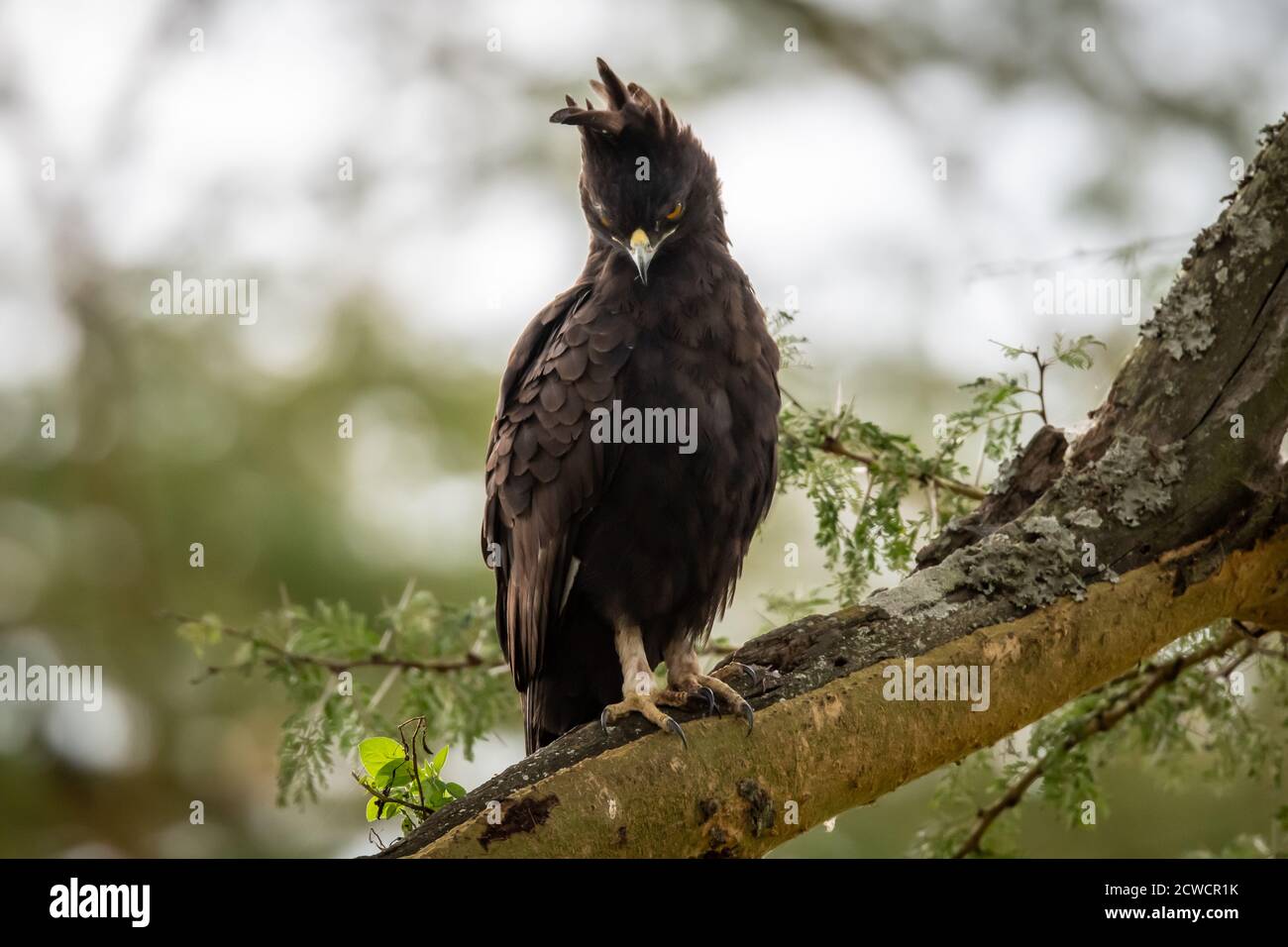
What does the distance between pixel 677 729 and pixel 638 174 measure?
196 cm

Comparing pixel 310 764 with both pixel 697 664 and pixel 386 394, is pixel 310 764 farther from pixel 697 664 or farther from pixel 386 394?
pixel 386 394

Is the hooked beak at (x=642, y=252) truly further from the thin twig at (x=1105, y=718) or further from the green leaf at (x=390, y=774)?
the thin twig at (x=1105, y=718)

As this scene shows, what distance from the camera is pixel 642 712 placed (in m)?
3.25

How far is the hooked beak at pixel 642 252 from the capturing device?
12.9ft

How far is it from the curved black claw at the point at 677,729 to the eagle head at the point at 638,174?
151 cm

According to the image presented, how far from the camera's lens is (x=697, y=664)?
4059mm

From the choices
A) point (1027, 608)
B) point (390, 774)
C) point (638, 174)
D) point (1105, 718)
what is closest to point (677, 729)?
point (390, 774)

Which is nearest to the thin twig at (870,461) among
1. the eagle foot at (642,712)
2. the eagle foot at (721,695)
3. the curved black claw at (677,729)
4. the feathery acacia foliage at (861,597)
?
the feathery acacia foliage at (861,597)

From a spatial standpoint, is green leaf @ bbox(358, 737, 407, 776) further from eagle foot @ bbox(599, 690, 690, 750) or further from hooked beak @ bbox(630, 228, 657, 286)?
hooked beak @ bbox(630, 228, 657, 286)

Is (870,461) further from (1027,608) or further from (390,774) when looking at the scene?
(390,774)

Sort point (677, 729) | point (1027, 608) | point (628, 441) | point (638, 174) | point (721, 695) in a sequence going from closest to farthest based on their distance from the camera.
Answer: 1. point (677, 729)
2. point (721, 695)
3. point (1027, 608)
4. point (628, 441)
5. point (638, 174)
